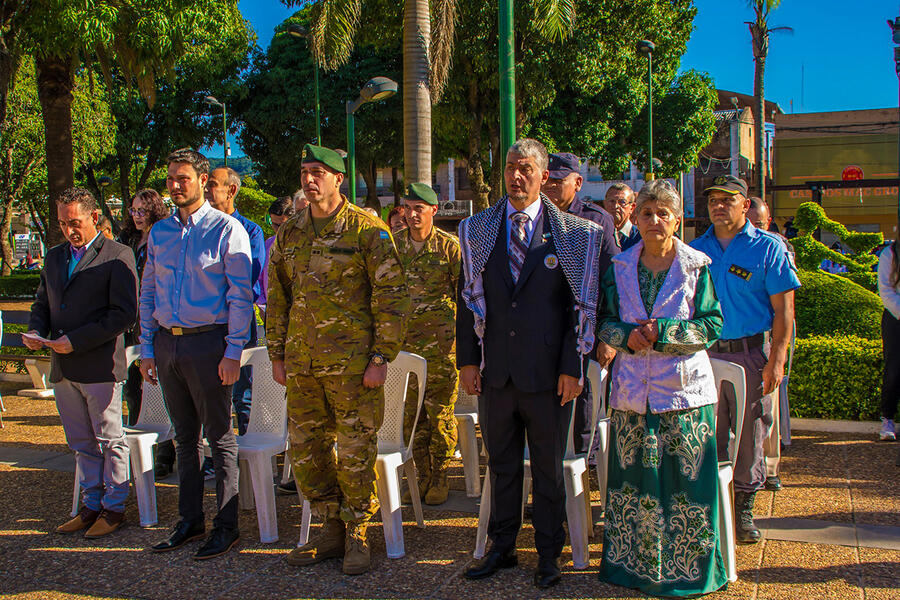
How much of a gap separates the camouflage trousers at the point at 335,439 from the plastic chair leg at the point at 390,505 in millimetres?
118

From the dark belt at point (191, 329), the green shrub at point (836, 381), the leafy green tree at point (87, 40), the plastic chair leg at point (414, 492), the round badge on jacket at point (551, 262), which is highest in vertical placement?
the leafy green tree at point (87, 40)

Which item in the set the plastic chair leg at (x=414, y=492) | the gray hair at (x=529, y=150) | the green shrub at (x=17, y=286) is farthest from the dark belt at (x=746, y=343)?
the green shrub at (x=17, y=286)

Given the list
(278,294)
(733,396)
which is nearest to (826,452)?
(733,396)

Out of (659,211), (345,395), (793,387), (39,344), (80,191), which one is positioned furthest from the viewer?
(793,387)

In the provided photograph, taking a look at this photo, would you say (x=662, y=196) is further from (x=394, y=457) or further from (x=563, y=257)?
(x=394, y=457)

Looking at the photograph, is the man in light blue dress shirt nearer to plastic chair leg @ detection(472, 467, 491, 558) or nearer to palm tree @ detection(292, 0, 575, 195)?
plastic chair leg @ detection(472, 467, 491, 558)

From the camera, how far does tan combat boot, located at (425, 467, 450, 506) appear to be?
17.2ft

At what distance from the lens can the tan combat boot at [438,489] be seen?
5246mm

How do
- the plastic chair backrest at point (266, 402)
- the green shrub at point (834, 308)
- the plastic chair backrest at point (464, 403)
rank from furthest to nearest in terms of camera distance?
1. the green shrub at point (834, 308)
2. the plastic chair backrest at point (464, 403)
3. the plastic chair backrest at point (266, 402)

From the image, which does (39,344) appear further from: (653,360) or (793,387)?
(793,387)

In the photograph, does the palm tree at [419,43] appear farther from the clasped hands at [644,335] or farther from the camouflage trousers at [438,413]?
the clasped hands at [644,335]

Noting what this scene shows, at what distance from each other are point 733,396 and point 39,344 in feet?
13.2

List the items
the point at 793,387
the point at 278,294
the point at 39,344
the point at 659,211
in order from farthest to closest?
the point at 793,387
the point at 39,344
the point at 278,294
the point at 659,211

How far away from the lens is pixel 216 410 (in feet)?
14.7
